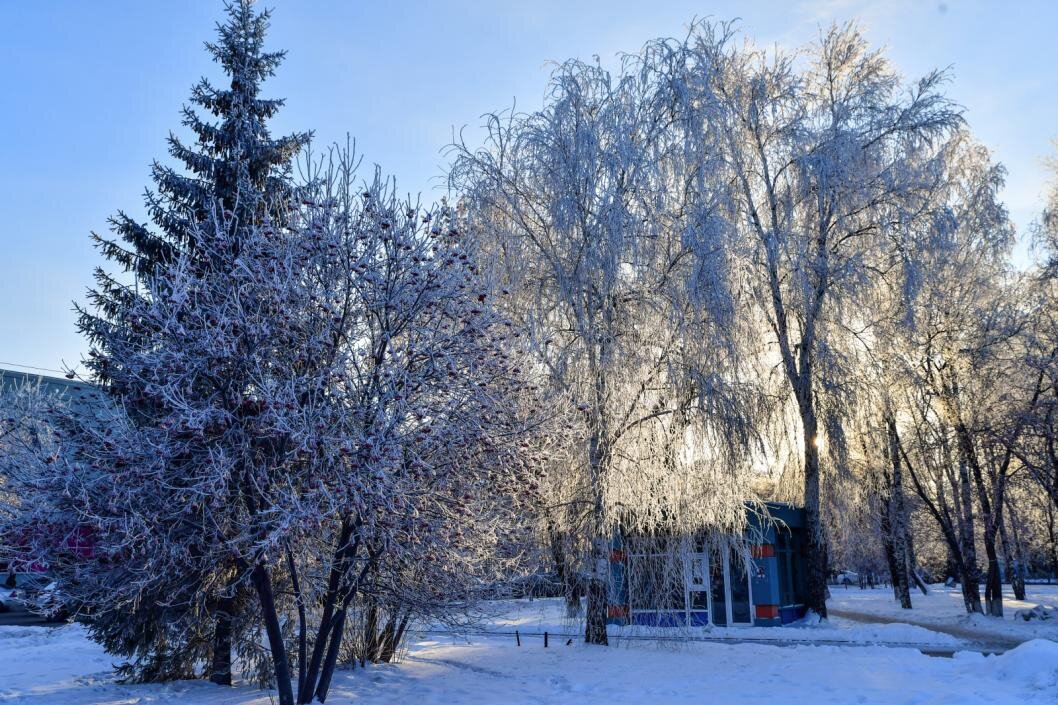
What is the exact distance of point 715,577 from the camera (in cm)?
2167

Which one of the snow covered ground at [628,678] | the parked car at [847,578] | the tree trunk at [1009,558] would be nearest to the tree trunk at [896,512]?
the tree trunk at [1009,558]

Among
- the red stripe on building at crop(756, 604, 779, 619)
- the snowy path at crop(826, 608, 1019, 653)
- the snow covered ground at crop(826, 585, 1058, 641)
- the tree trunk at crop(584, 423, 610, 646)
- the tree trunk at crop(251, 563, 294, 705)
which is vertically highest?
the tree trunk at crop(584, 423, 610, 646)

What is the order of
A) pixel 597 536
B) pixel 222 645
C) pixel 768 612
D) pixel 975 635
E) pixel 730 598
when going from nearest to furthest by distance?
pixel 222 645 < pixel 597 536 < pixel 975 635 < pixel 768 612 < pixel 730 598

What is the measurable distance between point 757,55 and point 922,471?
48.0ft

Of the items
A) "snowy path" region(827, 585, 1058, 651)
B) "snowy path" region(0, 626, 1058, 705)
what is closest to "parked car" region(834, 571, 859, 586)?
"snowy path" region(827, 585, 1058, 651)

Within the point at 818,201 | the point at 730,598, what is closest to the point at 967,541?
the point at 730,598

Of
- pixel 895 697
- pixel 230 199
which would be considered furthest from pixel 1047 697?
pixel 230 199

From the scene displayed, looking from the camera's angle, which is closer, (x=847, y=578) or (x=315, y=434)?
(x=315, y=434)

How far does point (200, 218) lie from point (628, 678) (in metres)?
8.99

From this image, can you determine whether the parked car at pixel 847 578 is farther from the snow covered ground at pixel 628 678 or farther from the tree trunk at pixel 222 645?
the tree trunk at pixel 222 645

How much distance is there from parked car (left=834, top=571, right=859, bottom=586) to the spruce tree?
61.2 meters

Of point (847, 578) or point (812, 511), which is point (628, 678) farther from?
point (847, 578)

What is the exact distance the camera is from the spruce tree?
9.76 metres

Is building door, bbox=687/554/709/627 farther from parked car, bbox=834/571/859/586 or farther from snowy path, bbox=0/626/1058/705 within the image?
parked car, bbox=834/571/859/586
